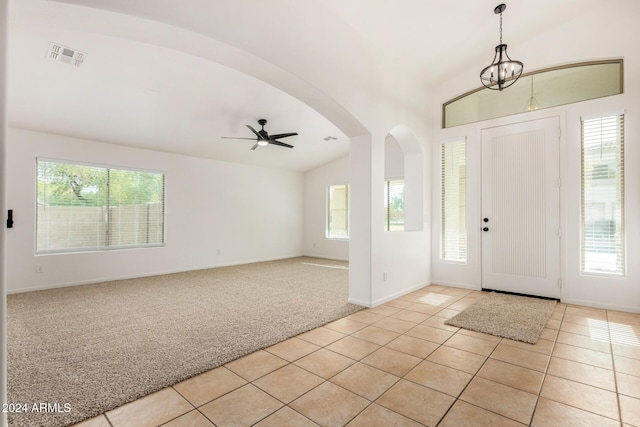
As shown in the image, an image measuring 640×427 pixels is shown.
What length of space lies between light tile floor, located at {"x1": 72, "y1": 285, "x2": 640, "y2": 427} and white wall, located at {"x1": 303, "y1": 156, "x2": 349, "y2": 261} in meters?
5.59

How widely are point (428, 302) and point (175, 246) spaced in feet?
17.1

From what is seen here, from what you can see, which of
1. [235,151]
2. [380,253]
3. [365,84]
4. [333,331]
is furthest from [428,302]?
[235,151]

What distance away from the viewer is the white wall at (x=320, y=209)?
8.74 meters

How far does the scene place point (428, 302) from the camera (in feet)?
13.9

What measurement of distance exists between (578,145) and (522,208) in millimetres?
1037

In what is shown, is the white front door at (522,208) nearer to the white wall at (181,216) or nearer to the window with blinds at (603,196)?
the window with blinds at (603,196)

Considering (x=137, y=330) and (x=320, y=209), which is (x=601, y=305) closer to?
(x=137, y=330)

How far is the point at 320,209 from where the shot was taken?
9.23 meters

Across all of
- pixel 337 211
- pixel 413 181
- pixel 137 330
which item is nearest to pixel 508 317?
pixel 413 181

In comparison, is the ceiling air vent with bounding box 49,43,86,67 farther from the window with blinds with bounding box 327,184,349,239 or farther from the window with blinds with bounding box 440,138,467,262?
the window with blinds with bounding box 327,184,349,239

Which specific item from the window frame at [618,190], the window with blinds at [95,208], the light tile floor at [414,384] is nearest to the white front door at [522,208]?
the window frame at [618,190]

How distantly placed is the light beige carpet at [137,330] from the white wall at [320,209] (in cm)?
307

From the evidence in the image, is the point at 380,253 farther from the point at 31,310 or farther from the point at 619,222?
the point at 31,310

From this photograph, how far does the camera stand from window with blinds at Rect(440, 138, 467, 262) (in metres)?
5.09
